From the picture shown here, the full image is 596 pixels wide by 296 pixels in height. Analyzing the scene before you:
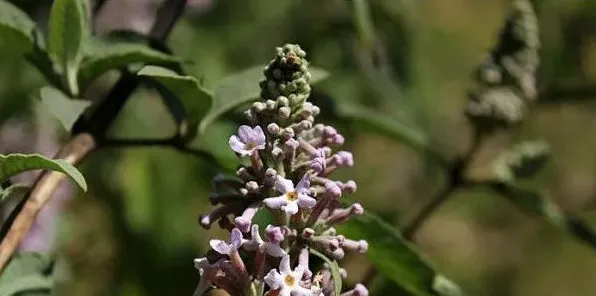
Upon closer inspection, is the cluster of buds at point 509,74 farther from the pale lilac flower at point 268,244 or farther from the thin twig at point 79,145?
the pale lilac flower at point 268,244

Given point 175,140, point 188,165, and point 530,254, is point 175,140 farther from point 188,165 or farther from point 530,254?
point 530,254

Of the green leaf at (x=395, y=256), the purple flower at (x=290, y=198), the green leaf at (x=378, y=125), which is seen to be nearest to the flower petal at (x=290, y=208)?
the purple flower at (x=290, y=198)

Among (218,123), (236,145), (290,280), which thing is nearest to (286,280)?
(290,280)

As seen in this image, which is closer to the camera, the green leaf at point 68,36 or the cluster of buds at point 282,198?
the cluster of buds at point 282,198

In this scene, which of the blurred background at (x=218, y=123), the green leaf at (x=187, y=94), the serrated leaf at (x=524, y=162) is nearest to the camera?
the green leaf at (x=187, y=94)

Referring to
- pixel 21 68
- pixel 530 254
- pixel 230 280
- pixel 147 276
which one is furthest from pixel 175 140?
pixel 530 254

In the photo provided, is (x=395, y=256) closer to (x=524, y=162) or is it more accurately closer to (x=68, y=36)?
(x=68, y=36)

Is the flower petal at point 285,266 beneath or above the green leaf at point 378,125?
above
